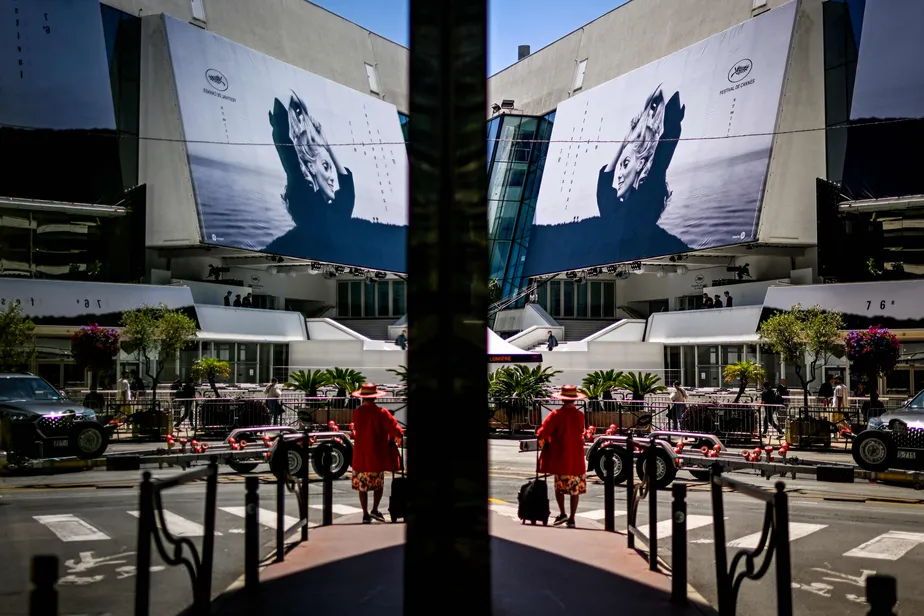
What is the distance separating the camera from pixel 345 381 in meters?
26.2

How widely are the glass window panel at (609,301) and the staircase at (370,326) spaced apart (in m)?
Answer: 13.8

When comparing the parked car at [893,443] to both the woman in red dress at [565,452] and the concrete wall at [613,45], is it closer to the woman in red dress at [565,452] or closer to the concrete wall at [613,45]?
the woman in red dress at [565,452]

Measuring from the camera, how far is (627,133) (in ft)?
153

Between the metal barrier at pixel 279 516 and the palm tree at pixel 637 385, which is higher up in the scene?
the palm tree at pixel 637 385

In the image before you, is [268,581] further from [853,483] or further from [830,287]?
[830,287]

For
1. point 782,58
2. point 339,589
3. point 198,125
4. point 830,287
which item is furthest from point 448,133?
point 198,125

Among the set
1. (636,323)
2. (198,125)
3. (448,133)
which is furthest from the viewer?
(636,323)

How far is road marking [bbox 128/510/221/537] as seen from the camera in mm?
5238

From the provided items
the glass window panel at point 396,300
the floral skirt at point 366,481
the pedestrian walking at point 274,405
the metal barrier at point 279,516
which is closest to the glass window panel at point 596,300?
the glass window panel at point 396,300

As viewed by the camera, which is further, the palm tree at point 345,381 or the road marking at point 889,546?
the palm tree at point 345,381

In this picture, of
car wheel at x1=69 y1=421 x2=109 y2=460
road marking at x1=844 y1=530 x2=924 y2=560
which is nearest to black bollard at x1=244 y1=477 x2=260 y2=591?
road marking at x1=844 y1=530 x2=924 y2=560

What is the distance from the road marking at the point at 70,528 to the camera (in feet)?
28.4

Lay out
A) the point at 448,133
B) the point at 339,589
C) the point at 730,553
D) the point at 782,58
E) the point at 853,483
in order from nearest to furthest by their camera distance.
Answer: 1. the point at 448,133
2. the point at 339,589
3. the point at 730,553
4. the point at 853,483
5. the point at 782,58

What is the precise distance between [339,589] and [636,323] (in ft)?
129
